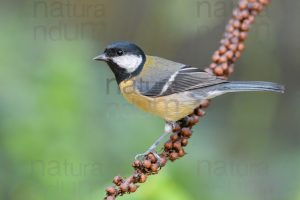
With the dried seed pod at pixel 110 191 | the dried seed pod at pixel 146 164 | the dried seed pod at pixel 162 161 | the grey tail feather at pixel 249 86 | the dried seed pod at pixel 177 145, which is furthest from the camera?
the grey tail feather at pixel 249 86

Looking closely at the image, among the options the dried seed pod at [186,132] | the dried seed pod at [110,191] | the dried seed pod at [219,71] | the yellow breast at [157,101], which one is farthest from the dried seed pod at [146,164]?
the yellow breast at [157,101]

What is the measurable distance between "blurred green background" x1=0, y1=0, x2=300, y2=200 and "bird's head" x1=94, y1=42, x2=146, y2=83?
0.29 m

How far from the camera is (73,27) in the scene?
17.2 feet

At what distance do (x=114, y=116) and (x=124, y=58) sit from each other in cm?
66

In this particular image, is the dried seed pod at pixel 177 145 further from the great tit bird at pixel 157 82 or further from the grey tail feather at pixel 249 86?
the grey tail feather at pixel 249 86

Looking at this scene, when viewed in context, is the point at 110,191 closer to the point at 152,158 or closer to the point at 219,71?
the point at 152,158

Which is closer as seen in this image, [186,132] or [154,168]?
[154,168]

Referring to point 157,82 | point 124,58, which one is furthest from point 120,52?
point 157,82

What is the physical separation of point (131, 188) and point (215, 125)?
2.14 m

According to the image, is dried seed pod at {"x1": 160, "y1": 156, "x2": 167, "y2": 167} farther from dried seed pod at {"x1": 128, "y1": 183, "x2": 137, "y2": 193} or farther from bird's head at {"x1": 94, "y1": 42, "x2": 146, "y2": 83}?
bird's head at {"x1": 94, "y1": 42, "x2": 146, "y2": 83}

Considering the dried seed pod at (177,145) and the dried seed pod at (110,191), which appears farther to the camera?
the dried seed pod at (177,145)

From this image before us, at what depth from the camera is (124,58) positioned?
3.33 meters

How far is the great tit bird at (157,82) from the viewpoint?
3297 millimetres

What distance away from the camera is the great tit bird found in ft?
10.8
